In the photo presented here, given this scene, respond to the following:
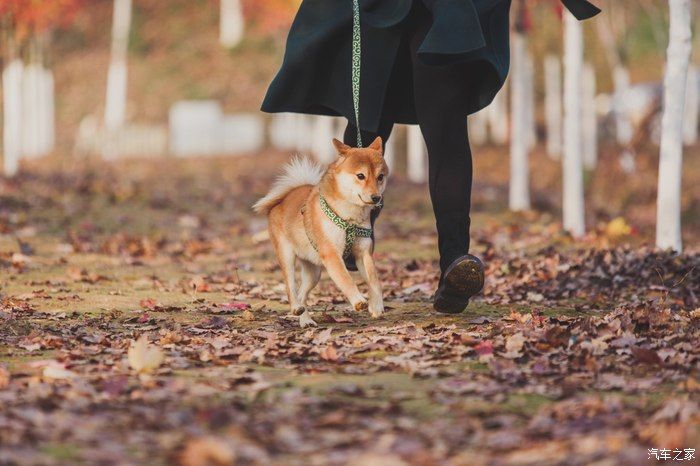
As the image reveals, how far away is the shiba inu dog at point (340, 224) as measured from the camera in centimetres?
580

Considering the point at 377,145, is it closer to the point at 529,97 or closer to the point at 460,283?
the point at 460,283

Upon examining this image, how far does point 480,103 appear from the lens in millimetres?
5855

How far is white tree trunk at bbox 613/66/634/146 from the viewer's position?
26406 millimetres

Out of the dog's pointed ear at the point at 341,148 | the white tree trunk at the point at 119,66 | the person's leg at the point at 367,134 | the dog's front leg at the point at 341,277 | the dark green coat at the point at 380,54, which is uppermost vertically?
the white tree trunk at the point at 119,66

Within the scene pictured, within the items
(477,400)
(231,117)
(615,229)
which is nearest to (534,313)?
(477,400)

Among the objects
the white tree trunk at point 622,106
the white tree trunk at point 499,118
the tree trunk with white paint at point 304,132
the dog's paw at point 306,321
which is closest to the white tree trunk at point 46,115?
the tree trunk with white paint at point 304,132

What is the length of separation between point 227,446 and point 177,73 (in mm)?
41921

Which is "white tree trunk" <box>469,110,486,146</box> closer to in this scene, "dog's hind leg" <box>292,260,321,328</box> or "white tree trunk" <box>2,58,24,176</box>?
"white tree trunk" <box>2,58,24,176</box>

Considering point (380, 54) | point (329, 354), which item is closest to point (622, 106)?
point (380, 54)

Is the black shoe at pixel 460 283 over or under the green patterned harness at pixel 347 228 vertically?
under

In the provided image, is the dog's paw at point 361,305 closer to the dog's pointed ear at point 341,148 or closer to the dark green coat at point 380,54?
the dog's pointed ear at point 341,148

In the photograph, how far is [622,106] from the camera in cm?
2709

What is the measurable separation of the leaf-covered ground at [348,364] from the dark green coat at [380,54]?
117cm

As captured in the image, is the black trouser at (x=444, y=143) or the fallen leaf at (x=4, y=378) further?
the black trouser at (x=444, y=143)
